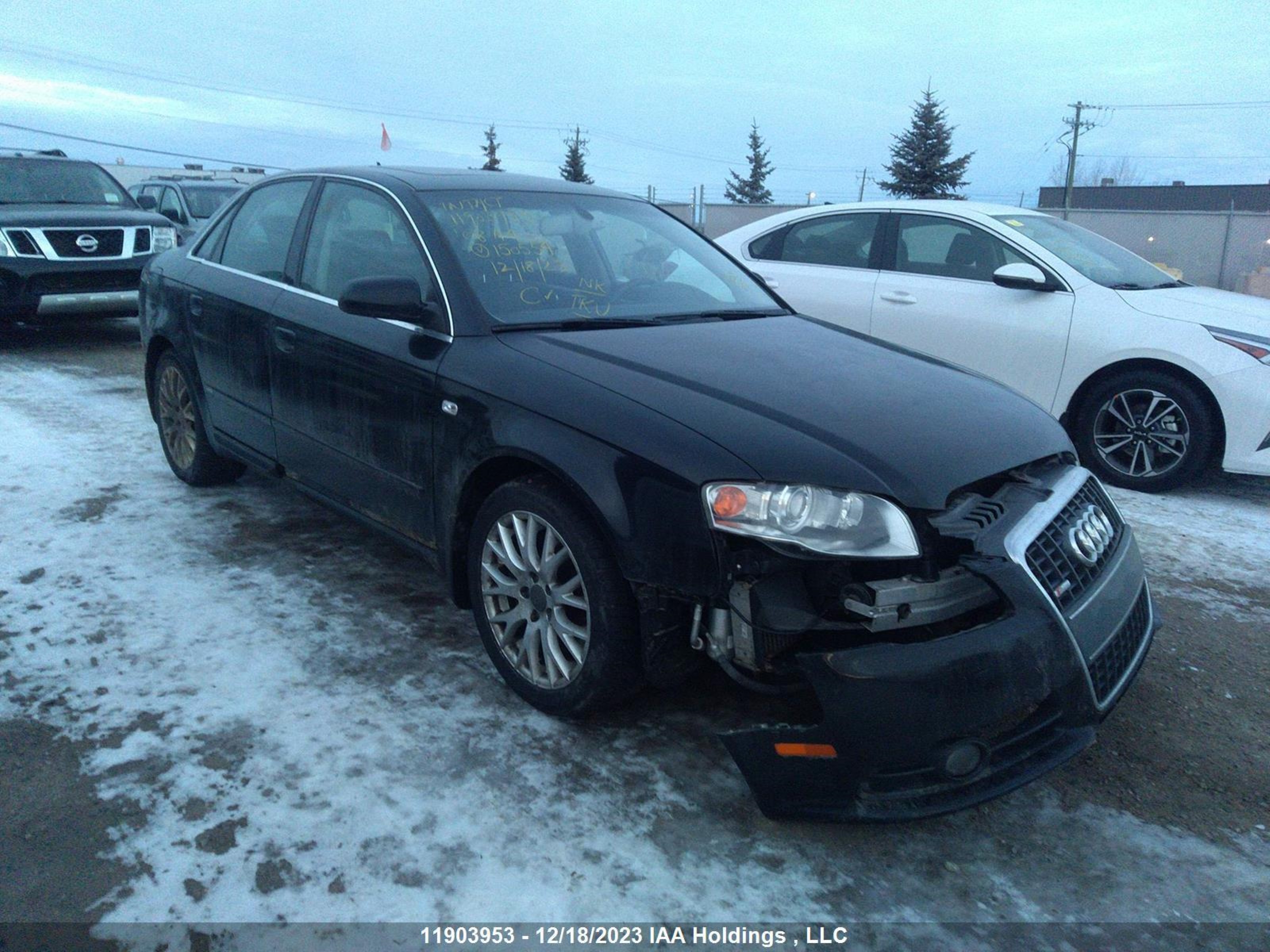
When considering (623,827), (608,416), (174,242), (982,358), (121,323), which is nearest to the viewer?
(623,827)

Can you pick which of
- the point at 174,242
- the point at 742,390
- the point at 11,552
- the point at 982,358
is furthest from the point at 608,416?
the point at 174,242

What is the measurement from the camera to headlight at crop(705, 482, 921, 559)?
241cm

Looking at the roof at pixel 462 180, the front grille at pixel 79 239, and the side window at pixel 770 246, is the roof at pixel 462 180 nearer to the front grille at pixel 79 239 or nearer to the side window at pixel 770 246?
the side window at pixel 770 246

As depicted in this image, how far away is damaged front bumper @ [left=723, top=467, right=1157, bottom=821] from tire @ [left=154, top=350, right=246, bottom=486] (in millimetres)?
3562

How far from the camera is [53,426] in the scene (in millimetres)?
6371

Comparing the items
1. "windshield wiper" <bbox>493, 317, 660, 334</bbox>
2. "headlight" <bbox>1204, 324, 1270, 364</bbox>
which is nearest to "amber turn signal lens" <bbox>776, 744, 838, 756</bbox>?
"windshield wiper" <bbox>493, 317, 660, 334</bbox>

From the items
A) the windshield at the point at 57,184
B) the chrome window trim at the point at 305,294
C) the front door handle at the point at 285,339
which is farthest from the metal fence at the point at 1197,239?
the front door handle at the point at 285,339

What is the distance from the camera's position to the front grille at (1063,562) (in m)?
2.48

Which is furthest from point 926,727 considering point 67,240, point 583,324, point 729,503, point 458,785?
point 67,240

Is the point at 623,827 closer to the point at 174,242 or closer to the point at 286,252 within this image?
the point at 286,252

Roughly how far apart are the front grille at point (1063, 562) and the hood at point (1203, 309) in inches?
129

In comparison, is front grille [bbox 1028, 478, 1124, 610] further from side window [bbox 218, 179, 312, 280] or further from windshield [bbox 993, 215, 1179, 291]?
windshield [bbox 993, 215, 1179, 291]

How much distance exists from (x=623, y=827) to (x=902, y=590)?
3.06 feet

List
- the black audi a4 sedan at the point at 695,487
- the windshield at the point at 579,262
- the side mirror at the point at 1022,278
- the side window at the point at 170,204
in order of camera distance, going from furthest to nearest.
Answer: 1. the side window at the point at 170,204
2. the side mirror at the point at 1022,278
3. the windshield at the point at 579,262
4. the black audi a4 sedan at the point at 695,487
